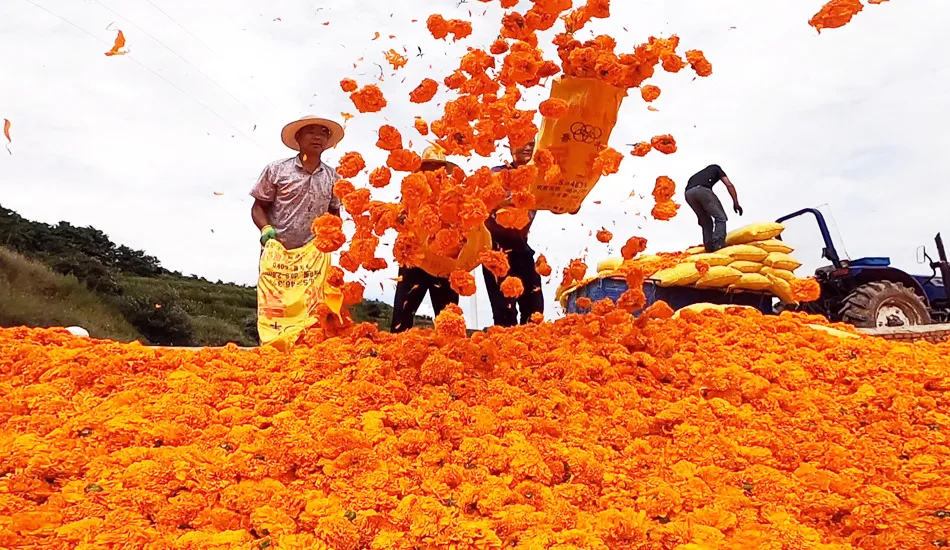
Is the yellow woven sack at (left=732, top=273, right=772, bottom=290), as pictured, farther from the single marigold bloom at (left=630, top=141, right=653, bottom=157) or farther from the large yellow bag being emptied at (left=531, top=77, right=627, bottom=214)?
the single marigold bloom at (left=630, top=141, right=653, bottom=157)

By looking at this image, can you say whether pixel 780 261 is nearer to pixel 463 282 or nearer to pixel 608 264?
pixel 608 264

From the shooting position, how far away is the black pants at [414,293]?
3.55 m

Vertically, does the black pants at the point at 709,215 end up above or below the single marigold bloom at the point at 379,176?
above

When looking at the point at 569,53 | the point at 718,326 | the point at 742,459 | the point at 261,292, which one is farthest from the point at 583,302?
the point at 261,292

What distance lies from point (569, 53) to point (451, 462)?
171 centimetres

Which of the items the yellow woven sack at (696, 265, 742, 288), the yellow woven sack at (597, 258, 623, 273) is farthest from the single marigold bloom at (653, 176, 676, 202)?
the yellow woven sack at (597, 258, 623, 273)

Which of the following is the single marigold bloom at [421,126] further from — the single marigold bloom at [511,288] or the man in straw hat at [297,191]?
the man in straw hat at [297,191]

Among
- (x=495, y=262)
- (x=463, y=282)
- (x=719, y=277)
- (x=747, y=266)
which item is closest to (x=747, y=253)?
(x=747, y=266)

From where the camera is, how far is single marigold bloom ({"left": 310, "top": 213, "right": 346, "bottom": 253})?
8.45 feet

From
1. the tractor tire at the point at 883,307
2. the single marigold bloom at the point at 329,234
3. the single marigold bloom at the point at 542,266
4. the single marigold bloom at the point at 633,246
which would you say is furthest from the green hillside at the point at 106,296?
the single marigold bloom at the point at 633,246

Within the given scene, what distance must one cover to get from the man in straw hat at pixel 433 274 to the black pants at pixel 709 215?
3.01 m

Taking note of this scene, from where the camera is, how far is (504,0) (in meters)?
2.75

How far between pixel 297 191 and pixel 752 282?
3.82 meters

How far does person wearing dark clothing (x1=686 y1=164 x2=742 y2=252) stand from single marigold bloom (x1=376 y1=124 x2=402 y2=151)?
3.93 m
